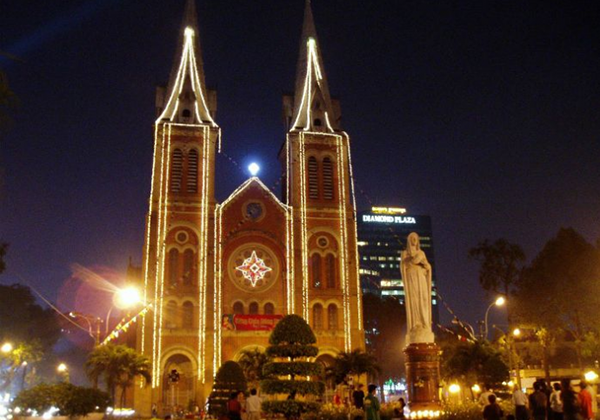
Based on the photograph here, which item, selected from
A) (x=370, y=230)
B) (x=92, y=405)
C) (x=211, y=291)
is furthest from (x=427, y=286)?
(x=370, y=230)

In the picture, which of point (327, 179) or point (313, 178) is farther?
point (327, 179)

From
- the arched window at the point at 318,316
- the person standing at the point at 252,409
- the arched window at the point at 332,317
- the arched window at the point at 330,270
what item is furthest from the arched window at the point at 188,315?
the person standing at the point at 252,409

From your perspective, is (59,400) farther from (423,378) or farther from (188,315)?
(188,315)

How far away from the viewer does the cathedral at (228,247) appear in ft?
140

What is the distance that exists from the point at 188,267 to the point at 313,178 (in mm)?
11773

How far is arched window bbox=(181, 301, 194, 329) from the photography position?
43.4 meters

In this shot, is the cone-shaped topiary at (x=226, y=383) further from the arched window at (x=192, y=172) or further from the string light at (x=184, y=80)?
the string light at (x=184, y=80)

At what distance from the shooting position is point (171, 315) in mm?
43469

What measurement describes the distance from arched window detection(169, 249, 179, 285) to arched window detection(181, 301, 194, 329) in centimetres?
183

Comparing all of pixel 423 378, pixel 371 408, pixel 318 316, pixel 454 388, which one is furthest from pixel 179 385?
pixel 371 408

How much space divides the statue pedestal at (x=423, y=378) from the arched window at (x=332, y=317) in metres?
28.1

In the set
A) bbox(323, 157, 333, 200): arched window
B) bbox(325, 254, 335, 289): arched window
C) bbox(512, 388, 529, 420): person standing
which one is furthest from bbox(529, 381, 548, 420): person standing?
bbox(323, 157, 333, 200): arched window

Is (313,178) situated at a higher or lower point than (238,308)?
higher

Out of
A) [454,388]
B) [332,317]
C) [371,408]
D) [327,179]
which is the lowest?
[371,408]
